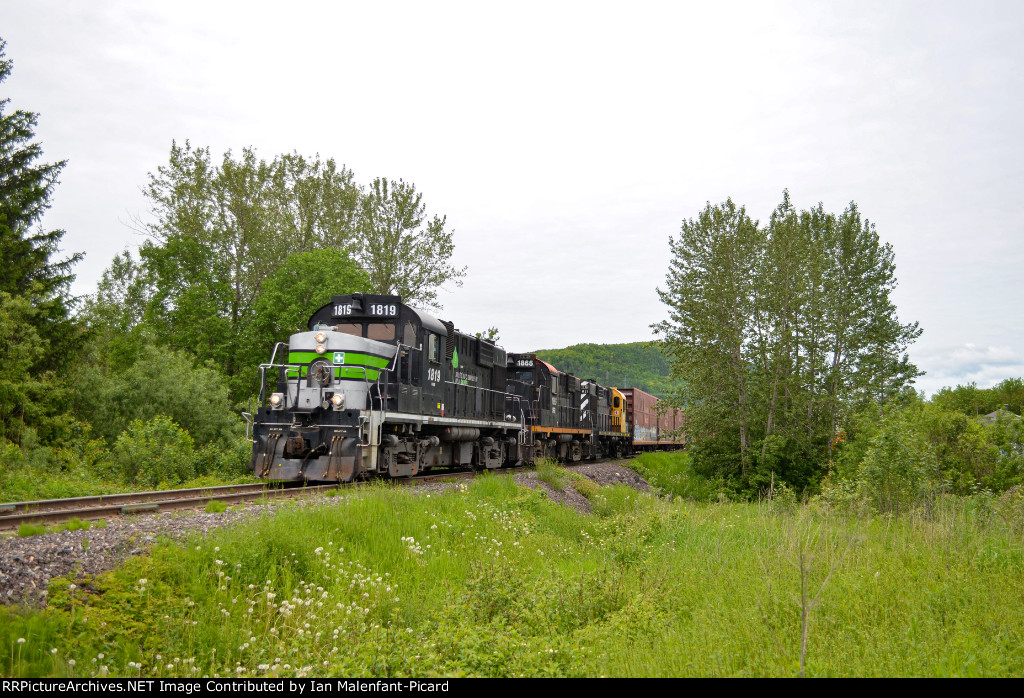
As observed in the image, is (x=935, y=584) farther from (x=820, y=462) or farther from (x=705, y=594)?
(x=820, y=462)

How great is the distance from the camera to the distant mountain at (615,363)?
110 metres

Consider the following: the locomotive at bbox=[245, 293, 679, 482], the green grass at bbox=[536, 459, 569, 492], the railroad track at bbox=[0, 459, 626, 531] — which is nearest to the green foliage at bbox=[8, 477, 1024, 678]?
the railroad track at bbox=[0, 459, 626, 531]

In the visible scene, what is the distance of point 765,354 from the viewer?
85.2ft

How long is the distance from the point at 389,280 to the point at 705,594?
30.5m

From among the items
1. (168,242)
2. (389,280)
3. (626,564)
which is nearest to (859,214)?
(389,280)

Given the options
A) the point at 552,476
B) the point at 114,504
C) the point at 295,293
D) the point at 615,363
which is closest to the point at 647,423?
the point at 295,293

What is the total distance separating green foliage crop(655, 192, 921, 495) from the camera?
2547cm

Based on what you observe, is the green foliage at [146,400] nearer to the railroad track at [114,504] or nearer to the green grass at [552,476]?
the railroad track at [114,504]

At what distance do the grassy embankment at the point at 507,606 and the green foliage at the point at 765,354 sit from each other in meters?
16.0

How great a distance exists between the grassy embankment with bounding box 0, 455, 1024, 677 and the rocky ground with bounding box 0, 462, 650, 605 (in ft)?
0.84

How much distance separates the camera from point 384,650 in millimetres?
5660

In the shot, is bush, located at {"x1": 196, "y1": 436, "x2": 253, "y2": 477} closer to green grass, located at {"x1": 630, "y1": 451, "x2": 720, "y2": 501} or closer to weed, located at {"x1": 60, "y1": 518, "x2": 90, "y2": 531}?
weed, located at {"x1": 60, "y1": 518, "x2": 90, "y2": 531}

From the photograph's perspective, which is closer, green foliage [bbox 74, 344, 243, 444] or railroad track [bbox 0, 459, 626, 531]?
railroad track [bbox 0, 459, 626, 531]

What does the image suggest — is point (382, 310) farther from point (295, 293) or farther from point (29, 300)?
point (295, 293)
